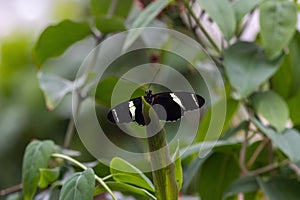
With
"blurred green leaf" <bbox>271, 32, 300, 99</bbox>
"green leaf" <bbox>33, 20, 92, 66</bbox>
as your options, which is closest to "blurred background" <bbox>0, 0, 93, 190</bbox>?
"green leaf" <bbox>33, 20, 92, 66</bbox>

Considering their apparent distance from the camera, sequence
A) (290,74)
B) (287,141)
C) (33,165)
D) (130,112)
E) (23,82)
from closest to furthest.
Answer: (130,112), (33,165), (287,141), (290,74), (23,82)

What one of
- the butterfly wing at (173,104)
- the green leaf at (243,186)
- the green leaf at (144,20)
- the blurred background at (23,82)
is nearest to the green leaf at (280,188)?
the green leaf at (243,186)

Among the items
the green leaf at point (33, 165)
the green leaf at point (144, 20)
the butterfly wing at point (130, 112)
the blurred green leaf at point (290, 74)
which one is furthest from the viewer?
the blurred green leaf at point (290, 74)

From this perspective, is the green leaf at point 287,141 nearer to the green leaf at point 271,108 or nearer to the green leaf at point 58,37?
the green leaf at point 271,108

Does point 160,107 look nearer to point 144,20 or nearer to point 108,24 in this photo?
point 144,20

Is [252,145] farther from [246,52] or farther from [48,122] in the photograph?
[48,122]

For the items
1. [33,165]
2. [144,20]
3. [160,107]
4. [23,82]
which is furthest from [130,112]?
[23,82]

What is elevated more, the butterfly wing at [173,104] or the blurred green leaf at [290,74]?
the butterfly wing at [173,104]
